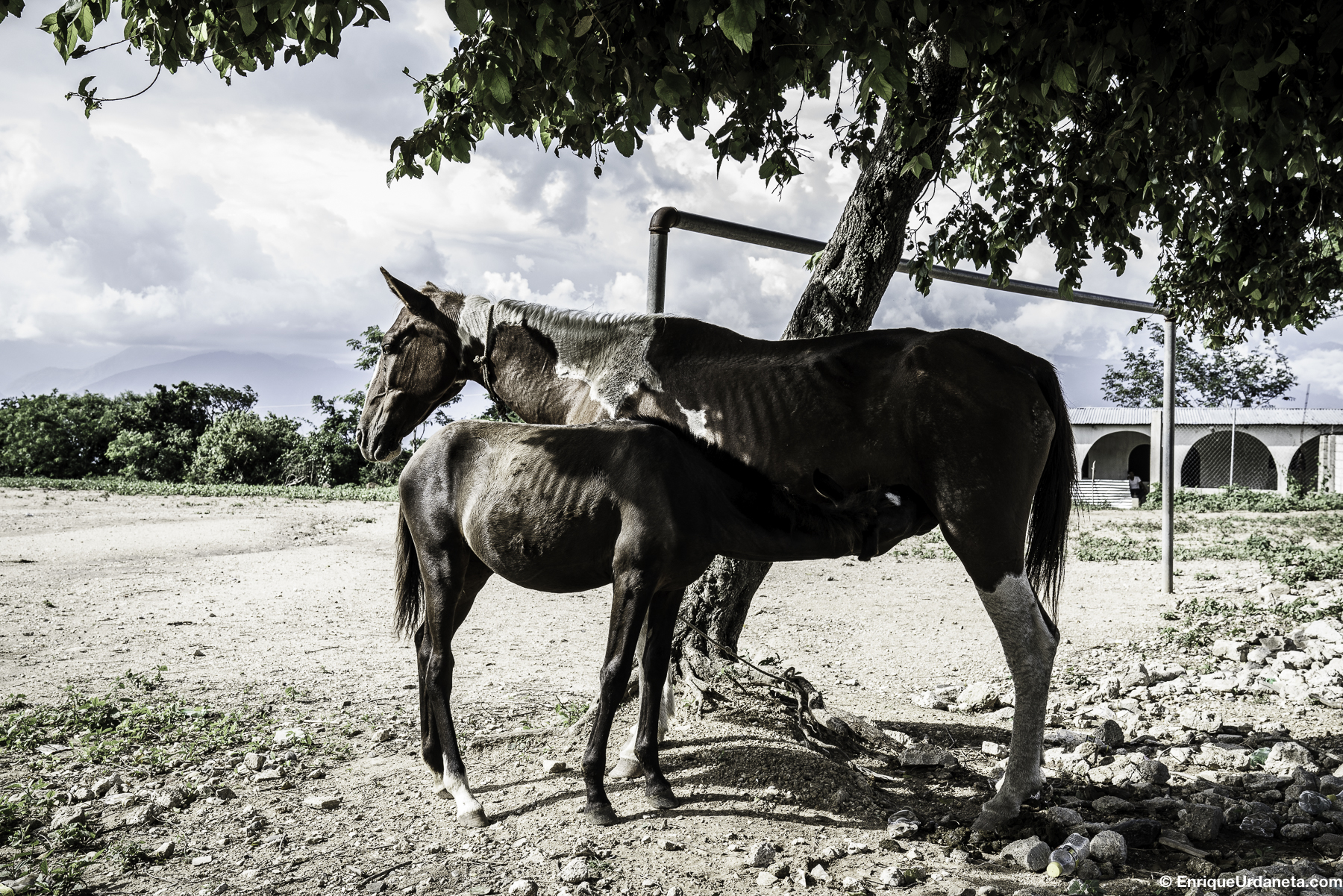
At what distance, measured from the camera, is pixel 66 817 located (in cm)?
392

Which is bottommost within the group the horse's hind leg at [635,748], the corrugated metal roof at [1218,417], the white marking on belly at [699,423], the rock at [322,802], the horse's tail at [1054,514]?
the rock at [322,802]

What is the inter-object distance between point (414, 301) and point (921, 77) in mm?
3383

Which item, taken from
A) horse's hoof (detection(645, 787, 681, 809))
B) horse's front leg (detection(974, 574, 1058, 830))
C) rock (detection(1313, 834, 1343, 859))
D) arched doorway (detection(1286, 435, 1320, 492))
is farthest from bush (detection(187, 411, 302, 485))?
arched doorway (detection(1286, 435, 1320, 492))

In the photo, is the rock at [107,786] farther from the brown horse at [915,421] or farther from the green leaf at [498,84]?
the green leaf at [498,84]

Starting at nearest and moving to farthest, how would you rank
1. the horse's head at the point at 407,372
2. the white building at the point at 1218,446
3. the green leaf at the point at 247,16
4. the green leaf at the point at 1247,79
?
the green leaf at the point at 247,16 → the green leaf at the point at 1247,79 → the horse's head at the point at 407,372 → the white building at the point at 1218,446

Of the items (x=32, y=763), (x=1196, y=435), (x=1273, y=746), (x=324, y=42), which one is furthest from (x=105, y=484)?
(x=1196, y=435)

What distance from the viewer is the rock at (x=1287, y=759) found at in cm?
473

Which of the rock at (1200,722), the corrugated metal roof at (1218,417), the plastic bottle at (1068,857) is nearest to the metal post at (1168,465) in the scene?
the rock at (1200,722)

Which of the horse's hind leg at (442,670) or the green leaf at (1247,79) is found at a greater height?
the green leaf at (1247,79)

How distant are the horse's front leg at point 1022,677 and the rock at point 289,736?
3.57 metres

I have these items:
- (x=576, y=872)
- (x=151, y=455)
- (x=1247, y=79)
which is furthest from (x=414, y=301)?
(x=151, y=455)

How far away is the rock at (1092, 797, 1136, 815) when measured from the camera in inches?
162

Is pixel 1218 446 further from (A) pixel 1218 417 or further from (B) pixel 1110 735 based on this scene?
(B) pixel 1110 735

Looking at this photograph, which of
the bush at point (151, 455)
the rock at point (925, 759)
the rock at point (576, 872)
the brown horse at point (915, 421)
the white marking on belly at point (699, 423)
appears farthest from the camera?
the bush at point (151, 455)
